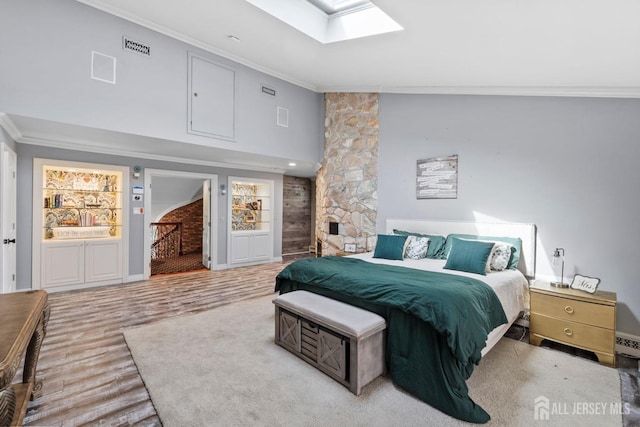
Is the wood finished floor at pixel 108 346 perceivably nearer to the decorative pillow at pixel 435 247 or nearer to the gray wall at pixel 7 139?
the decorative pillow at pixel 435 247

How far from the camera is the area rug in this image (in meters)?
1.83

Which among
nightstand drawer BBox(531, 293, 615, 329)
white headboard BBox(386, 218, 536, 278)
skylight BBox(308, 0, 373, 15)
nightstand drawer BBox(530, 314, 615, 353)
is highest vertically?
skylight BBox(308, 0, 373, 15)

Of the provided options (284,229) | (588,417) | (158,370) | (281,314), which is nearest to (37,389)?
(158,370)

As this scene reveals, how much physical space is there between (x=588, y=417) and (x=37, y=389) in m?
3.72

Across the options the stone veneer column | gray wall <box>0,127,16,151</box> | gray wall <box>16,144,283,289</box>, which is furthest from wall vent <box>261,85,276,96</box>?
gray wall <box>0,127,16,151</box>

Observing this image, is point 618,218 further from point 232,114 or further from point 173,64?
point 173,64

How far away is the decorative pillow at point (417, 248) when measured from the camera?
3.95m

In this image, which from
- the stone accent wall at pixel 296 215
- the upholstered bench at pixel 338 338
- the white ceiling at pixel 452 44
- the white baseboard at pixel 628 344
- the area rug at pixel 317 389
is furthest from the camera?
the stone accent wall at pixel 296 215

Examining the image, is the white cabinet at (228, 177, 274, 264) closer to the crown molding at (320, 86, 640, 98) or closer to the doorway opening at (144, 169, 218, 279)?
the doorway opening at (144, 169, 218, 279)

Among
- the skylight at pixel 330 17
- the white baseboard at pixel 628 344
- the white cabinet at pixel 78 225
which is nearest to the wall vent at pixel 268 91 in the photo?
the skylight at pixel 330 17

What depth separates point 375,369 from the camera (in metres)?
2.19

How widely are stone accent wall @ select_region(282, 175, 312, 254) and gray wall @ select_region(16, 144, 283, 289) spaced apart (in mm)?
1046

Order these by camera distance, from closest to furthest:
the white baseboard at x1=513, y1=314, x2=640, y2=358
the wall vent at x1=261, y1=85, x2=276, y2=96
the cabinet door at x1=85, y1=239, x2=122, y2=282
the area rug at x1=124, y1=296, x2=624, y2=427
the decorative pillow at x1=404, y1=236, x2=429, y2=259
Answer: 1. the area rug at x1=124, y1=296, x2=624, y2=427
2. the white baseboard at x1=513, y1=314, x2=640, y2=358
3. the decorative pillow at x1=404, y1=236, x2=429, y2=259
4. the cabinet door at x1=85, y1=239, x2=122, y2=282
5. the wall vent at x1=261, y1=85, x2=276, y2=96

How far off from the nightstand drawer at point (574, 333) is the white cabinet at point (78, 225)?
582 cm
